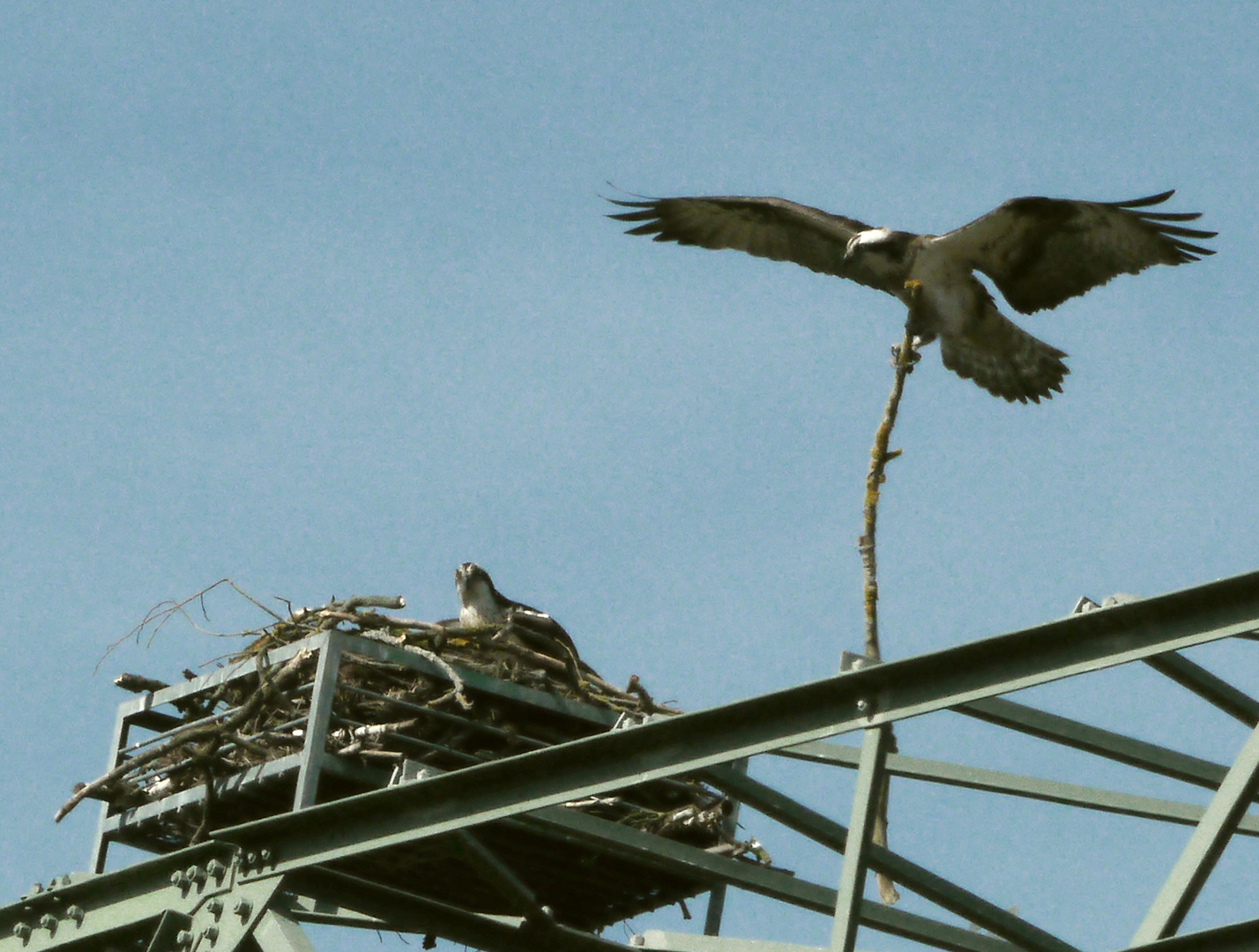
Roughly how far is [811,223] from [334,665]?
21.6 feet

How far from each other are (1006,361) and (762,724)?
858cm

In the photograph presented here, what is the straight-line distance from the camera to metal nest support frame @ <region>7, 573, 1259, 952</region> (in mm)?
4977

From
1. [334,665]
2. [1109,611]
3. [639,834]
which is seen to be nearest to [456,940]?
[639,834]

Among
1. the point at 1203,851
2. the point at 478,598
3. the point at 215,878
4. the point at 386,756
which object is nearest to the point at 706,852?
the point at 386,756

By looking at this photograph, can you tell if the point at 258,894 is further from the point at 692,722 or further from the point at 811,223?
Answer: the point at 811,223

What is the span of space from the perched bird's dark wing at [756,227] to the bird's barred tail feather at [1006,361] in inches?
30.9

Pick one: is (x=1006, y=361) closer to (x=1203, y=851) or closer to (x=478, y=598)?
(x=478, y=598)

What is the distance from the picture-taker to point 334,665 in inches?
313

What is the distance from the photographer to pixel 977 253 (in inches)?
507

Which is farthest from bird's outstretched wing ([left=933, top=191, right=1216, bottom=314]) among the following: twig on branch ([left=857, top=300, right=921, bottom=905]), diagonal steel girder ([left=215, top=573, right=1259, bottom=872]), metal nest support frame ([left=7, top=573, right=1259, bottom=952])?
diagonal steel girder ([left=215, top=573, right=1259, bottom=872])

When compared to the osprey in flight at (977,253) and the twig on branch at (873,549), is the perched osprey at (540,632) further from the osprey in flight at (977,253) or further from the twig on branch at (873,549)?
the osprey in flight at (977,253)

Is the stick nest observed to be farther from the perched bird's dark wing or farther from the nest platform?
the perched bird's dark wing

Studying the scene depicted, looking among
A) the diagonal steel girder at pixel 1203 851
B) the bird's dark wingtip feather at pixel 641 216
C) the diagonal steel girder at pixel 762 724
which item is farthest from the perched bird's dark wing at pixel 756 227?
the diagonal steel girder at pixel 1203 851

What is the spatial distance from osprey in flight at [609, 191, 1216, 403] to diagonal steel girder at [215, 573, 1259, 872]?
662cm
